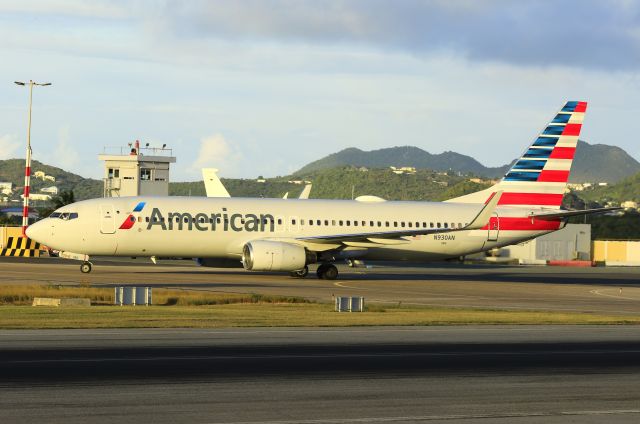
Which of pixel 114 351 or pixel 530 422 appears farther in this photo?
pixel 114 351

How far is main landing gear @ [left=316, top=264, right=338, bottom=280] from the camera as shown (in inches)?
2159

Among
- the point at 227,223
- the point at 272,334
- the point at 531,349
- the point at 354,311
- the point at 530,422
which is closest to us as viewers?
the point at 530,422

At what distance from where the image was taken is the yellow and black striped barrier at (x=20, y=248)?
248 feet

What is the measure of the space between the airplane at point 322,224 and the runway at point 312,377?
2707cm

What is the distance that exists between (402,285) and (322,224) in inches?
284

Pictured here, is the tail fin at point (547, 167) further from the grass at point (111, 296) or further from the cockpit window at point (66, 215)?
the grass at point (111, 296)

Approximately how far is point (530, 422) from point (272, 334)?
12216mm

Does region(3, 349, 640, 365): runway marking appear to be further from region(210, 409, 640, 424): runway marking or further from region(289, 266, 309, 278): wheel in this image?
region(289, 266, 309, 278): wheel

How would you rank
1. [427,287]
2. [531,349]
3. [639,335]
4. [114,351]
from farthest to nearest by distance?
1. [427,287]
2. [639,335]
3. [531,349]
4. [114,351]

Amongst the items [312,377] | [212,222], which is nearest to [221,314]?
[312,377]

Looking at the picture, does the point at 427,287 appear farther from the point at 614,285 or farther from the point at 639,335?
the point at 639,335

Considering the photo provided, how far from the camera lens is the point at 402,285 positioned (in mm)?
50562

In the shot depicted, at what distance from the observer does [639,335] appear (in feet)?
90.2

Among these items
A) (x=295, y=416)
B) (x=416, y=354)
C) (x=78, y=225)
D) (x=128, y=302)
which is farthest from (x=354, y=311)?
(x=78, y=225)
